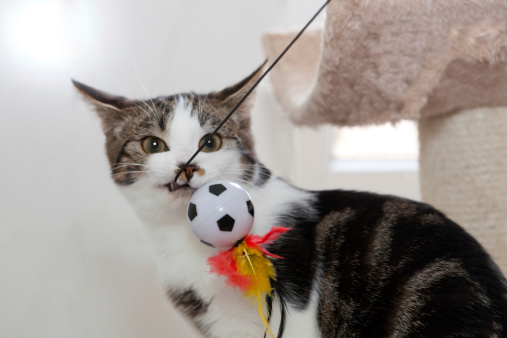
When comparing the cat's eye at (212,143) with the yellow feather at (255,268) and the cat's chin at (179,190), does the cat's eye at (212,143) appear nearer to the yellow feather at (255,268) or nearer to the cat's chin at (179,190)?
the cat's chin at (179,190)

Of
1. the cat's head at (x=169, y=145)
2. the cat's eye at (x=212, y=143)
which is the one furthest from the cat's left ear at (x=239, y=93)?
the cat's eye at (x=212, y=143)

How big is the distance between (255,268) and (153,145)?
13.2 inches

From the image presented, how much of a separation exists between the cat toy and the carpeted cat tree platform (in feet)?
1.06

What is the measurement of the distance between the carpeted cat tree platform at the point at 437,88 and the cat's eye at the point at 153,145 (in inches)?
18.6

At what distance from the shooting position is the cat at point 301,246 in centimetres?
85

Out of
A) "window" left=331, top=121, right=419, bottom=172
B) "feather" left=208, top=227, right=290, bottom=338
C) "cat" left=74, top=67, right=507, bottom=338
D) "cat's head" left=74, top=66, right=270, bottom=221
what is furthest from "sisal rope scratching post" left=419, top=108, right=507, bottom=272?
"window" left=331, top=121, right=419, bottom=172

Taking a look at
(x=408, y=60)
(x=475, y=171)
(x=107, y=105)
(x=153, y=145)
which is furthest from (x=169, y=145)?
(x=475, y=171)

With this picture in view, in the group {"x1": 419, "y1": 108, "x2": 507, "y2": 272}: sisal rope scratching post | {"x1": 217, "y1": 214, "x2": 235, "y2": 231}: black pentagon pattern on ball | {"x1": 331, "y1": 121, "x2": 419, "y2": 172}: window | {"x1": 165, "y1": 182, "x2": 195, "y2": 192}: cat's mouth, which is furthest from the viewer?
{"x1": 331, "y1": 121, "x2": 419, "y2": 172}: window

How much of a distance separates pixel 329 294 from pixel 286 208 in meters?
0.21

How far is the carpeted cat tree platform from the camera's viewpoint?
3.63 ft

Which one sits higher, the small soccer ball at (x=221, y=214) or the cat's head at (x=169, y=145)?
the cat's head at (x=169, y=145)

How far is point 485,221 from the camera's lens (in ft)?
4.44

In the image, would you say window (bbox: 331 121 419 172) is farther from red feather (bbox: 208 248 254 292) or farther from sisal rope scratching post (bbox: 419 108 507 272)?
red feather (bbox: 208 248 254 292)

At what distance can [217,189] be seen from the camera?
2.81 ft
